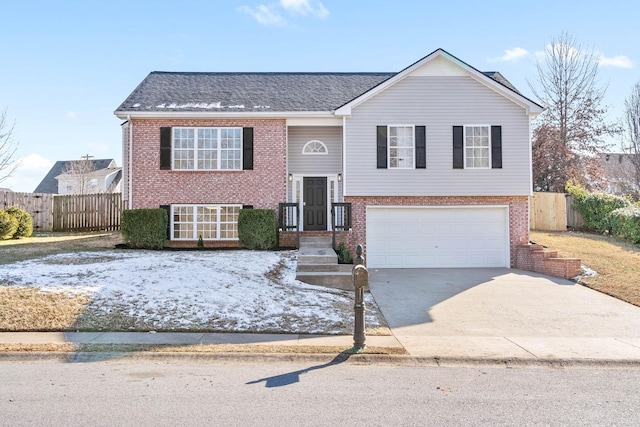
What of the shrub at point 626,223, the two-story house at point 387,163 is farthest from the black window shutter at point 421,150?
the shrub at point 626,223

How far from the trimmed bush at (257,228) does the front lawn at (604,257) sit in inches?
369

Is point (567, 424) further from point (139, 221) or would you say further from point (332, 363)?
point (139, 221)

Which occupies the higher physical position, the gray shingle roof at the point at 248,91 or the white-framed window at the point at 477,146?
the gray shingle roof at the point at 248,91

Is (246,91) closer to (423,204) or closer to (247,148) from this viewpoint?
(247,148)

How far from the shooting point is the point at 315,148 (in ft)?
55.1

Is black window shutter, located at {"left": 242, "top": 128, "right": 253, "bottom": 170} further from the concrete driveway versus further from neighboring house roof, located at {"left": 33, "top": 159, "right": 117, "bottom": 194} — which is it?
neighboring house roof, located at {"left": 33, "top": 159, "right": 117, "bottom": 194}

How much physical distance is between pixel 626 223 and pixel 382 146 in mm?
11005

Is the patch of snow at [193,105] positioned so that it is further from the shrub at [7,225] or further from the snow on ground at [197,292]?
the shrub at [7,225]

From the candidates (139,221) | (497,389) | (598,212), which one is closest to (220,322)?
(497,389)

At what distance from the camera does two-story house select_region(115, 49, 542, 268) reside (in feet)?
50.1

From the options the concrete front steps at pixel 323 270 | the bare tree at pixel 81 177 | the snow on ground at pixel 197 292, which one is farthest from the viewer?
the bare tree at pixel 81 177

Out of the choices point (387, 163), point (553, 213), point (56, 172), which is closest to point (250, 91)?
point (387, 163)

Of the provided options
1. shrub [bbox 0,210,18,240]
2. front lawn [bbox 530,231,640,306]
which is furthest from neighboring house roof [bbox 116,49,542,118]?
shrub [bbox 0,210,18,240]

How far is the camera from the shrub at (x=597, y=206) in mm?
19656
